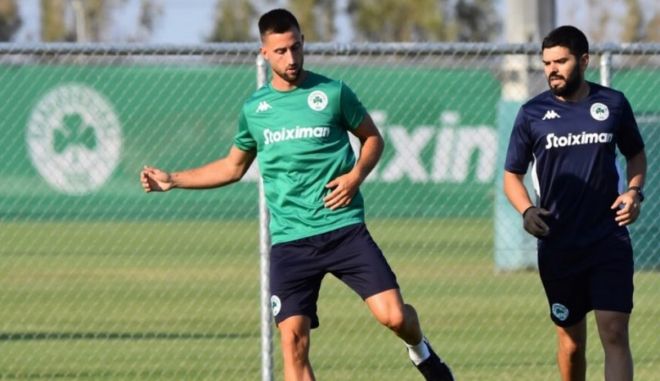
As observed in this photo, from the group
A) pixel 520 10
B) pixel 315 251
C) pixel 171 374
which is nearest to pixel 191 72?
pixel 520 10

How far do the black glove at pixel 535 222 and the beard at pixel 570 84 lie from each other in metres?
0.61

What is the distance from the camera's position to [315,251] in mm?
8445

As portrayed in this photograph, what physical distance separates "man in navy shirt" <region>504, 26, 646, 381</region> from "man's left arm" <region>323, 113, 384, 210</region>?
0.71m

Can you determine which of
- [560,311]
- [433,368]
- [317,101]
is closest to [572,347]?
[560,311]

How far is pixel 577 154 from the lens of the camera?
27.5ft

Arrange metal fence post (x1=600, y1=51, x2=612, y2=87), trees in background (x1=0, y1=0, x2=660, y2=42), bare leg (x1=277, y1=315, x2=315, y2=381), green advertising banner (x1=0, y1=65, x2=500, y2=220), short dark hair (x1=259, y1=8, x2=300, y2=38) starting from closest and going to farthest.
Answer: short dark hair (x1=259, y1=8, x2=300, y2=38)
bare leg (x1=277, y1=315, x2=315, y2=381)
metal fence post (x1=600, y1=51, x2=612, y2=87)
green advertising banner (x1=0, y1=65, x2=500, y2=220)
trees in background (x1=0, y1=0, x2=660, y2=42)

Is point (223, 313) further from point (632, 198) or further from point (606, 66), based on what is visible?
point (632, 198)

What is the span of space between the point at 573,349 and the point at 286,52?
Result: 2.17m

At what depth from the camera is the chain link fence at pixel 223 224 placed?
38.7 feet

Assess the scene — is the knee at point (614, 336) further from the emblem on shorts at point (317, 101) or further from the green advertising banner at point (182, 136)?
the green advertising banner at point (182, 136)

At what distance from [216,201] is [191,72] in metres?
1.95

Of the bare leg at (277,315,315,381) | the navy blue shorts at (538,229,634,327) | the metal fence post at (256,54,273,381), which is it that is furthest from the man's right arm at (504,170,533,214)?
the metal fence post at (256,54,273,381)

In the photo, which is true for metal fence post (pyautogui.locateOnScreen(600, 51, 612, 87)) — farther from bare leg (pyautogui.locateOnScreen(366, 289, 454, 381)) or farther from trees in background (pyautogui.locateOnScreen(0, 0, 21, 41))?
trees in background (pyautogui.locateOnScreen(0, 0, 21, 41))

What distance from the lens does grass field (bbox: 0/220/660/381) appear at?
11.5 meters
